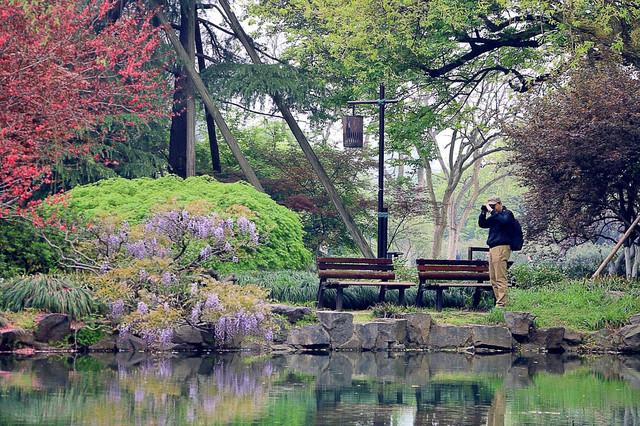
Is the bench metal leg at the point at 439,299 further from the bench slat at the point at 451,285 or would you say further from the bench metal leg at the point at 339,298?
the bench metal leg at the point at 339,298

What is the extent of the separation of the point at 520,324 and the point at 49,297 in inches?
270

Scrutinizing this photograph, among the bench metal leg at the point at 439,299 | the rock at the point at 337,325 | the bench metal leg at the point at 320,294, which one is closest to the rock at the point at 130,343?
the rock at the point at 337,325

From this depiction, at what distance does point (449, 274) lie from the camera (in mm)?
18438

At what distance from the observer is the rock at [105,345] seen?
15.5 metres

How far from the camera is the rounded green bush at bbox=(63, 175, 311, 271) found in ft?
65.3

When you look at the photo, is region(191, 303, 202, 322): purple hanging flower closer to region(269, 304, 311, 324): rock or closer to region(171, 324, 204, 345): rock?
region(171, 324, 204, 345): rock

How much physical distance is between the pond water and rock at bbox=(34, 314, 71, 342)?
70cm

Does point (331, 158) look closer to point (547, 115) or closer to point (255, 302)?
point (547, 115)

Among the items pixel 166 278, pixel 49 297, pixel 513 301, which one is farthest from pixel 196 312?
pixel 513 301

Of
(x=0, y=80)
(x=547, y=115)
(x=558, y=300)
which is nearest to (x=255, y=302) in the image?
(x=0, y=80)

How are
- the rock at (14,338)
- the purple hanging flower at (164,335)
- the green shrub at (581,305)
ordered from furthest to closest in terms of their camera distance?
the green shrub at (581,305), the purple hanging flower at (164,335), the rock at (14,338)

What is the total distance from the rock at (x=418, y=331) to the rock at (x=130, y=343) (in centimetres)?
394

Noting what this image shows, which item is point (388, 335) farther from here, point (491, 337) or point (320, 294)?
point (320, 294)

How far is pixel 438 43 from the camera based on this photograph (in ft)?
84.6
